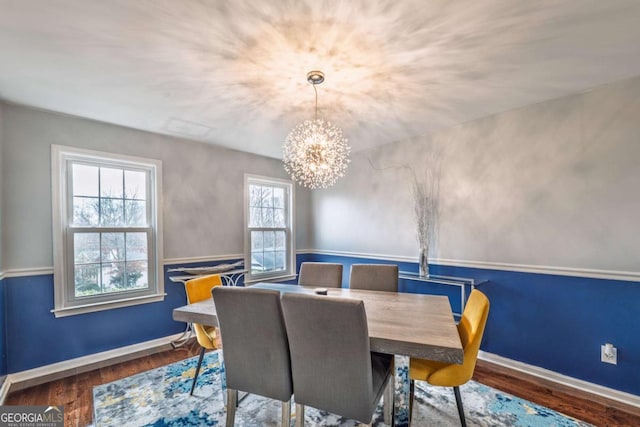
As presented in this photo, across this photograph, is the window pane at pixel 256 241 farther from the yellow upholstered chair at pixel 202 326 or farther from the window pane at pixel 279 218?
the yellow upholstered chair at pixel 202 326

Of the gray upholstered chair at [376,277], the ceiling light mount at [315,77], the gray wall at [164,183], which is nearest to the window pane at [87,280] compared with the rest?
the gray wall at [164,183]

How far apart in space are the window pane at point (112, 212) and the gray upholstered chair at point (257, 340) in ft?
6.82

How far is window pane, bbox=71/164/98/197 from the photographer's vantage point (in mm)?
2832

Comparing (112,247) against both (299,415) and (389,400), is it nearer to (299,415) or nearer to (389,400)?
(299,415)

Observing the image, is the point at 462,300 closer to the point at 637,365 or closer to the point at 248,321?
the point at 637,365

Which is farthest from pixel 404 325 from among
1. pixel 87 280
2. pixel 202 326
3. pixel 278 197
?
pixel 278 197

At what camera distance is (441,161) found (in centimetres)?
328

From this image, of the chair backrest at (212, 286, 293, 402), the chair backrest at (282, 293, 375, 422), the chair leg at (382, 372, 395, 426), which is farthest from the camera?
the chair leg at (382, 372, 395, 426)

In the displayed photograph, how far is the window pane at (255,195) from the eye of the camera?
4227 millimetres

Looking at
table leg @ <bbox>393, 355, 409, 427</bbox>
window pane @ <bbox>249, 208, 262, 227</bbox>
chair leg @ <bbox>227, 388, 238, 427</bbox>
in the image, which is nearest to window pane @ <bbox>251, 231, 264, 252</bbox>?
window pane @ <bbox>249, 208, 262, 227</bbox>

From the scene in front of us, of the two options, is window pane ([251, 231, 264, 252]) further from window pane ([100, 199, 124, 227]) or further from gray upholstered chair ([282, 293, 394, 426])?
gray upholstered chair ([282, 293, 394, 426])

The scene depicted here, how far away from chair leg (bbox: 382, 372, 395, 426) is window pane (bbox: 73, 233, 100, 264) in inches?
116

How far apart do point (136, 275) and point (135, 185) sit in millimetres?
983

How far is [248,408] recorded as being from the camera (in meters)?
2.13
